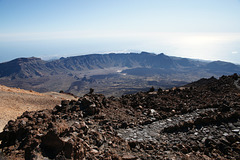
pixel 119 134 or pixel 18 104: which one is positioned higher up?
pixel 119 134

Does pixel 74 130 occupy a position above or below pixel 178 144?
above

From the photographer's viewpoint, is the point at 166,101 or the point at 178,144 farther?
the point at 166,101

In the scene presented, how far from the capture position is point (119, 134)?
8641mm

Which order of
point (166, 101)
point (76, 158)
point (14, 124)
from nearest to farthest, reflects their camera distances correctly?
1. point (76, 158)
2. point (14, 124)
3. point (166, 101)

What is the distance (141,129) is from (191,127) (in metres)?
2.72

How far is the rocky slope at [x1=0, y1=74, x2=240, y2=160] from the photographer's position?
5824 millimetres

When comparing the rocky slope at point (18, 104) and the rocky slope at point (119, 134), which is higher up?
the rocky slope at point (119, 134)

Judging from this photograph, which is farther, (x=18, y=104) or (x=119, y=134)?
(x=18, y=104)

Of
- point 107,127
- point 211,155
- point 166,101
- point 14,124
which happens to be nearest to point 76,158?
point 107,127

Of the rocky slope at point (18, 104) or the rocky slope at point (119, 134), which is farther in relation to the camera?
the rocky slope at point (18, 104)

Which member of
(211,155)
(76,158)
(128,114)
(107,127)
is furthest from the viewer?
(128,114)

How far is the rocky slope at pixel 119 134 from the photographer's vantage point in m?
5.82

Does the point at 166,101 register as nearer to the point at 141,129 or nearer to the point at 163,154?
the point at 141,129

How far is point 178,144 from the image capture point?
7.31m
